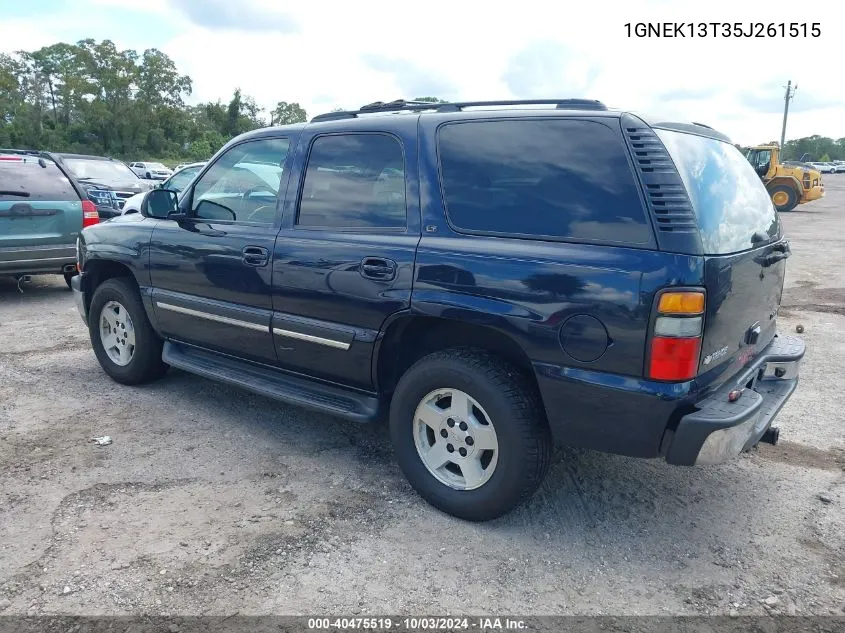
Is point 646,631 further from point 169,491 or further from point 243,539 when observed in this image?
point 169,491

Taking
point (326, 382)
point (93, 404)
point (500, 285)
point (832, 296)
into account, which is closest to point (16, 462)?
point (93, 404)

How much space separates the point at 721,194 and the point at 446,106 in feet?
4.66

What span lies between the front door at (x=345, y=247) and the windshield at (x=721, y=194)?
1.25 metres

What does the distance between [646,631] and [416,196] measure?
2.13 meters

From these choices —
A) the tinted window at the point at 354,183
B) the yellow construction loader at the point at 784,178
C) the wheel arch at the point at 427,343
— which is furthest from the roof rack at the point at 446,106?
the yellow construction loader at the point at 784,178

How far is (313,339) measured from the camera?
12.0 ft

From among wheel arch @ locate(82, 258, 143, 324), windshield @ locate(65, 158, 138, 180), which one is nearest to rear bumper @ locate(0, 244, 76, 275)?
wheel arch @ locate(82, 258, 143, 324)

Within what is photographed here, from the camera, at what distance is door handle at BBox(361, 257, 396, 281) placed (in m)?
3.27

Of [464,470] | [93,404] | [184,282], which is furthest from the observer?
[93,404]

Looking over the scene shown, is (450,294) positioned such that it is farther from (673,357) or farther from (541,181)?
(673,357)

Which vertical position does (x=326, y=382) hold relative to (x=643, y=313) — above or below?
below

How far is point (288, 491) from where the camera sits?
349cm

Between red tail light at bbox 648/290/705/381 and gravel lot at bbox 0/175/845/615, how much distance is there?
0.92 m

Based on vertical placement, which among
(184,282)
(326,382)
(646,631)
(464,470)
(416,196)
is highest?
(416,196)
